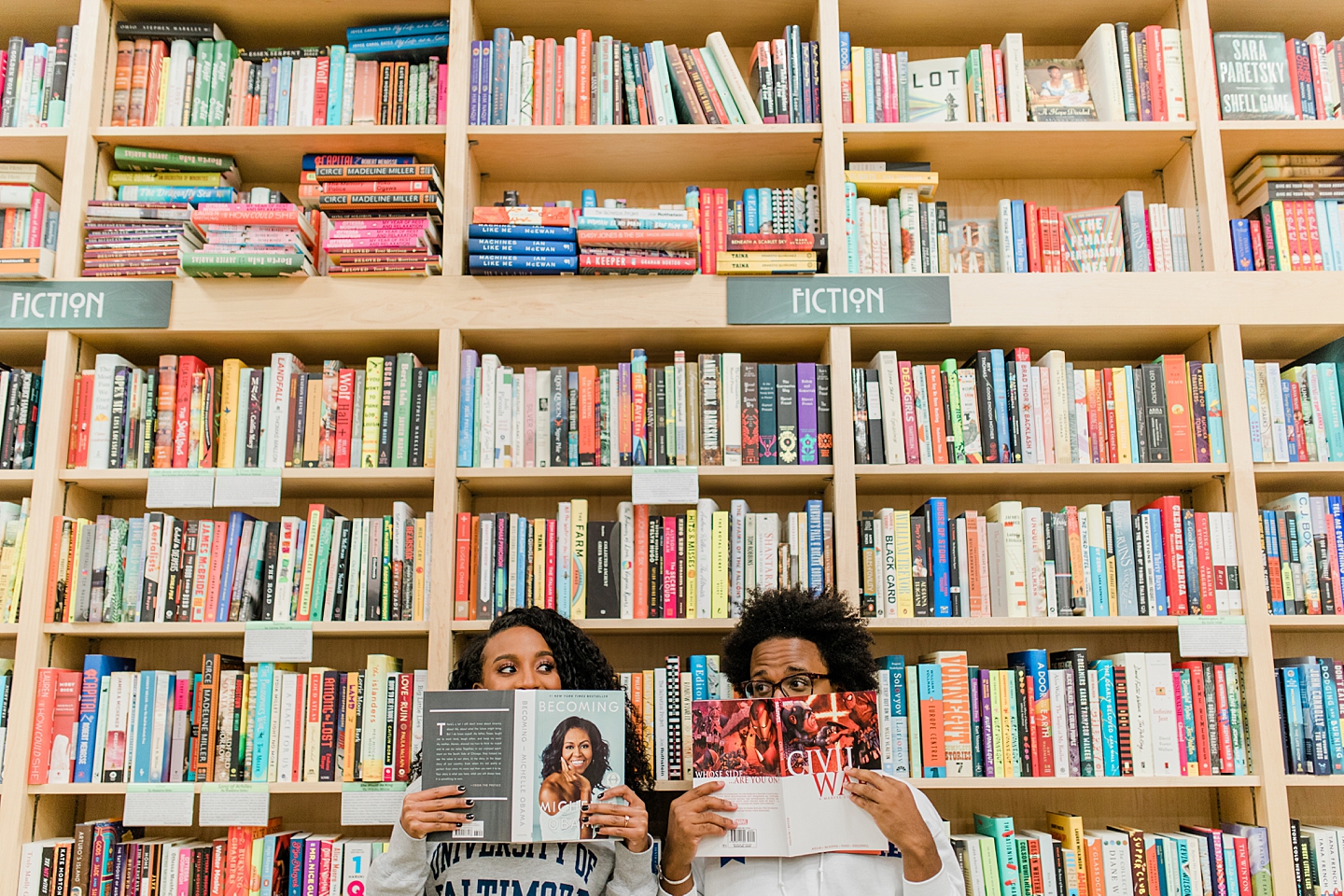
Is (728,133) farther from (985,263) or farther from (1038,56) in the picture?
(1038,56)

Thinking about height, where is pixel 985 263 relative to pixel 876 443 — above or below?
above

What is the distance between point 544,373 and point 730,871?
4.01 feet

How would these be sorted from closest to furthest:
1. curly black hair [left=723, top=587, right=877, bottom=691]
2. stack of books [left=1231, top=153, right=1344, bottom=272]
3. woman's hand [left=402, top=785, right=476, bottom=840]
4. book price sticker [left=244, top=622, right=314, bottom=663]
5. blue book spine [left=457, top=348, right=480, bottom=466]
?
woman's hand [left=402, top=785, right=476, bottom=840], curly black hair [left=723, top=587, right=877, bottom=691], book price sticker [left=244, top=622, right=314, bottom=663], blue book spine [left=457, top=348, right=480, bottom=466], stack of books [left=1231, top=153, right=1344, bottom=272]

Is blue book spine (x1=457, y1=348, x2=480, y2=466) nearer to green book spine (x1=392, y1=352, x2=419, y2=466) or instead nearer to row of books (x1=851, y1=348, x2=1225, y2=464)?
green book spine (x1=392, y1=352, x2=419, y2=466)

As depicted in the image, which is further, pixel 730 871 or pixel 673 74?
pixel 673 74

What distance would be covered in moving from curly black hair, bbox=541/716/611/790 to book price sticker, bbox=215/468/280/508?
3.29ft

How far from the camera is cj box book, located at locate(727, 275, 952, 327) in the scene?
2486 mm

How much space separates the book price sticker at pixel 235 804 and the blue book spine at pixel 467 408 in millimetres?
857

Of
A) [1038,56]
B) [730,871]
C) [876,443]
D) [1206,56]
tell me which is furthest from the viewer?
[1038,56]

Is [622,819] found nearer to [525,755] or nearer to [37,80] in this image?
[525,755]

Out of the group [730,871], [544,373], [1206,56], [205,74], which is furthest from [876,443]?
[205,74]

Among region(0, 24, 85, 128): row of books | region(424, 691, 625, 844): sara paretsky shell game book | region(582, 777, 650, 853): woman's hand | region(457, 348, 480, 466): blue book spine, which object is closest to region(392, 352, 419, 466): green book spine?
region(457, 348, 480, 466): blue book spine

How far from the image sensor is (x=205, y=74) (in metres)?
2.71

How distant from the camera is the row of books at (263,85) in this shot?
106 inches
